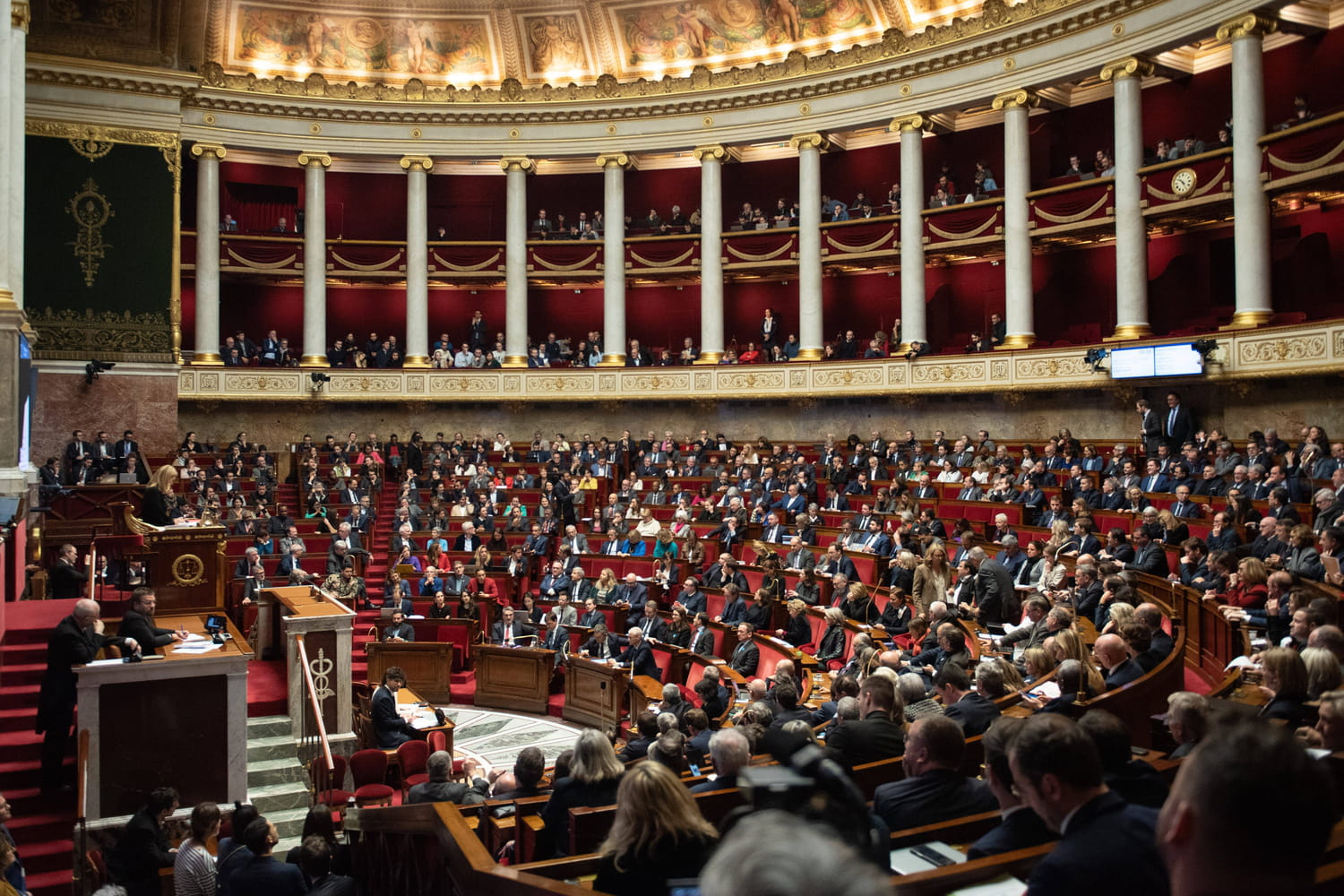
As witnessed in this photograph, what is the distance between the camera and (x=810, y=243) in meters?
25.1

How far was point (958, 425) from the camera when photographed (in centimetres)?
2234

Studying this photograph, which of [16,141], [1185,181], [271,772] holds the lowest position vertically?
[271,772]

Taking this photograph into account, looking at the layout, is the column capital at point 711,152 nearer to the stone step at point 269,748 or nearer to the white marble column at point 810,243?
the white marble column at point 810,243

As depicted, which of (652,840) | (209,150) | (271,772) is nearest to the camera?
(652,840)

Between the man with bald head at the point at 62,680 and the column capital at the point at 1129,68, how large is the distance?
790 inches

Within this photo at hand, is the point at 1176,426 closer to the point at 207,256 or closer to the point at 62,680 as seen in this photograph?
the point at 62,680

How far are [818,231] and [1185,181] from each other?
8468mm

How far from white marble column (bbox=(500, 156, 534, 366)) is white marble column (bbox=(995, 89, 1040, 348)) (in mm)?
12305

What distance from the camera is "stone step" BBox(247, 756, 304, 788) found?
916 centimetres

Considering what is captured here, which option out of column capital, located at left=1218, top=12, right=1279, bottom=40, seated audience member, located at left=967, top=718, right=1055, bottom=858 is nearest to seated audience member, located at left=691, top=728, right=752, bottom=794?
seated audience member, located at left=967, top=718, right=1055, bottom=858

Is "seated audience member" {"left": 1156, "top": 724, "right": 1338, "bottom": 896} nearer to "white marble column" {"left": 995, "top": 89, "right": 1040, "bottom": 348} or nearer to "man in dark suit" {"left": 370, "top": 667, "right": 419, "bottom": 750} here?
"man in dark suit" {"left": 370, "top": 667, "right": 419, "bottom": 750}

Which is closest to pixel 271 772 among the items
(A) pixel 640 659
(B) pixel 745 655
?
(A) pixel 640 659

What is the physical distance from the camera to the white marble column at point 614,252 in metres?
26.9

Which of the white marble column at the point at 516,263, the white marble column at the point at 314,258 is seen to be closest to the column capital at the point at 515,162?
the white marble column at the point at 516,263
